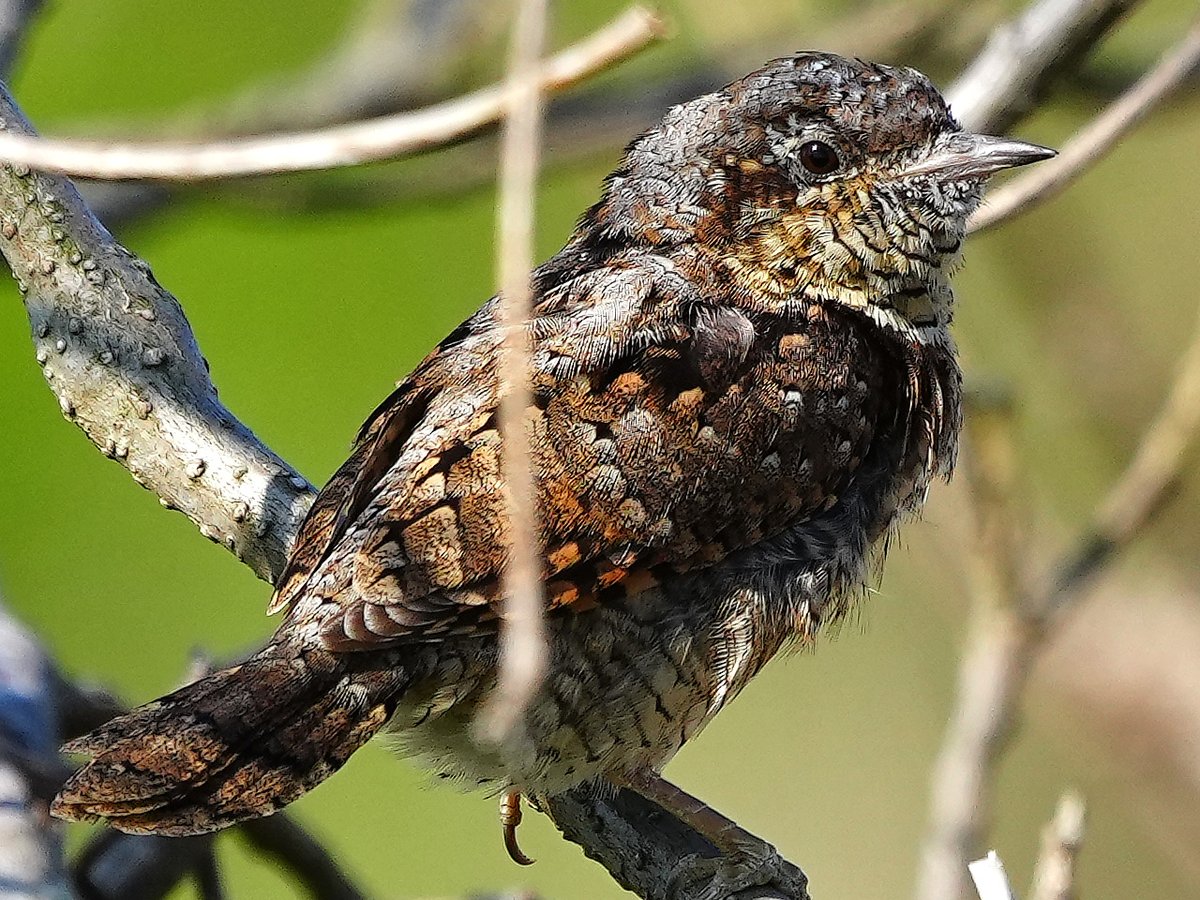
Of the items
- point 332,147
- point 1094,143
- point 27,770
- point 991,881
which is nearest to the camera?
point 332,147

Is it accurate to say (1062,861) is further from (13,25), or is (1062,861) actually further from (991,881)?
(13,25)

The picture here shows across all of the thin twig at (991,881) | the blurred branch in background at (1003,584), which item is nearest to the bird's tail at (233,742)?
the thin twig at (991,881)

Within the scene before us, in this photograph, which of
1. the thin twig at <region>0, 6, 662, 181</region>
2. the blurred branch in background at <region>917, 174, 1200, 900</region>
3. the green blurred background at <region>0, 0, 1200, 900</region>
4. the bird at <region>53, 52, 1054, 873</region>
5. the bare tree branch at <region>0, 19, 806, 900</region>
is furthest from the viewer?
the green blurred background at <region>0, 0, 1200, 900</region>

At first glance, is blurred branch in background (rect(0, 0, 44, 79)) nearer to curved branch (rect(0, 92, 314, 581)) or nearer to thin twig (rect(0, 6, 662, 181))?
curved branch (rect(0, 92, 314, 581))

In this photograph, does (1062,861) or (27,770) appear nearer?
(1062,861)

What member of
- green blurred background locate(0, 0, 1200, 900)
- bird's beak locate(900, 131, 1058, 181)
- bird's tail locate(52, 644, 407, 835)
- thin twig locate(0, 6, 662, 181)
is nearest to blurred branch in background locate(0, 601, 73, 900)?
bird's tail locate(52, 644, 407, 835)

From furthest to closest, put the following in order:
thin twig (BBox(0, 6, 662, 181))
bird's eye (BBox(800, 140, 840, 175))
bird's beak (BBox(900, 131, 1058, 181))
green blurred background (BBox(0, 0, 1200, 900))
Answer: green blurred background (BBox(0, 0, 1200, 900)), bird's eye (BBox(800, 140, 840, 175)), bird's beak (BBox(900, 131, 1058, 181)), thin twig (BBox(0, 6, 662, 181))

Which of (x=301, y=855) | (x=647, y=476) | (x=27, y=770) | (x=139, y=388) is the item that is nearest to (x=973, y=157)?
(x=647, y=476)
